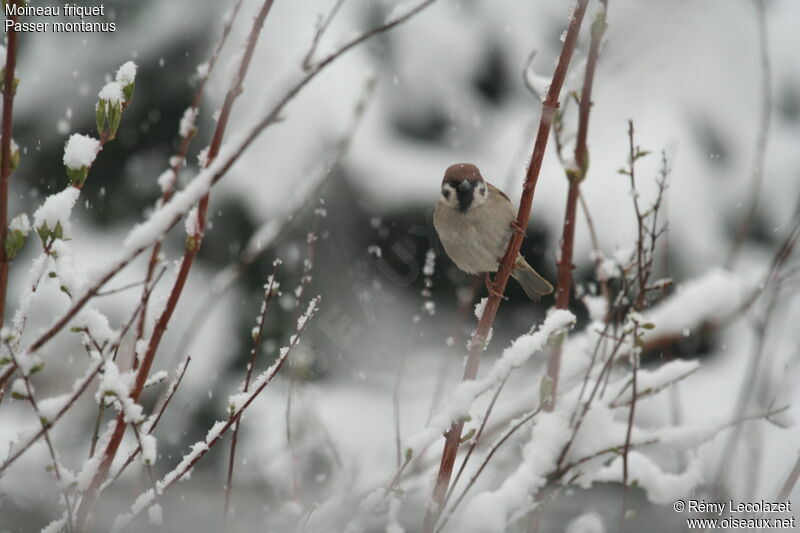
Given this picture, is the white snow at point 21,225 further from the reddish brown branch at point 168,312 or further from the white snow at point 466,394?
the white snow at point 466,394

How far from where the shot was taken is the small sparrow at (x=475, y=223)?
6.24ft

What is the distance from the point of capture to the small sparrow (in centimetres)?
190

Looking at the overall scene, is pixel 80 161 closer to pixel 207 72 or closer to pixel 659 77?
pixel 207 72

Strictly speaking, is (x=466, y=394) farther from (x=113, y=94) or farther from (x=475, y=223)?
(x=475, y=223)

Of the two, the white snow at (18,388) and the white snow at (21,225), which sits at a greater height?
the white snow at (21,225)

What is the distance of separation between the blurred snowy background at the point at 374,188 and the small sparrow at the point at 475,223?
1489 mm

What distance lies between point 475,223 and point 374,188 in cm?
191

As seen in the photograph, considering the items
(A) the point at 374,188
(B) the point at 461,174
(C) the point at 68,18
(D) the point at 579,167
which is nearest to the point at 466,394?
(D) the point at 579,167

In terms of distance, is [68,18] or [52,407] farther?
[68,18]

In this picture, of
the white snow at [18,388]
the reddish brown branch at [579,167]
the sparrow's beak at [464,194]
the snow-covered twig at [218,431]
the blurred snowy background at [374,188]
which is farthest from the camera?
the blurred snowy background at [374,188]

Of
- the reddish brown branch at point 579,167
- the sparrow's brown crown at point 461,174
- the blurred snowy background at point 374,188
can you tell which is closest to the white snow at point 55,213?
the reddish brown branch at point 579,167

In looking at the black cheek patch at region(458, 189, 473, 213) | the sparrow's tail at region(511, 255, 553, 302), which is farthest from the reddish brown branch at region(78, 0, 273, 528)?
the sparrow's tail at region(511, 255, 553, 302)

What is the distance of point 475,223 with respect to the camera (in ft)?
6.37

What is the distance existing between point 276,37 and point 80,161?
3.23 meters
